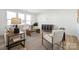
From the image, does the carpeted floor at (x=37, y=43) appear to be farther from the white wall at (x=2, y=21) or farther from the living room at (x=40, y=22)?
the white wall at (x=2, y=21)

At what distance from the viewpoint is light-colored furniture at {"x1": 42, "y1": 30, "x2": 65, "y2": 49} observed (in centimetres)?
212

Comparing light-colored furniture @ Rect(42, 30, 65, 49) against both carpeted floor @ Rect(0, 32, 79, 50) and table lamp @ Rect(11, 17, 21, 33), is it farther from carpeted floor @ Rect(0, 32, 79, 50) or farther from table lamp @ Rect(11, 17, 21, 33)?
table lamp @ Rect(11, 17, 21, 33)

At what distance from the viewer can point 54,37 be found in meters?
Answer: 2.15

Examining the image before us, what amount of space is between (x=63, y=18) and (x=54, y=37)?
44cm

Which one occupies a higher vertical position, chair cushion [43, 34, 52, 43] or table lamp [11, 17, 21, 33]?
table lamp [11, 17, 21, 33]

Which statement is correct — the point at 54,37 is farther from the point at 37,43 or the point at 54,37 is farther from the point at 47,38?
the point at 37,43

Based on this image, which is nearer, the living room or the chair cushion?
the living room

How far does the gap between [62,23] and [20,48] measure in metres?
1.01

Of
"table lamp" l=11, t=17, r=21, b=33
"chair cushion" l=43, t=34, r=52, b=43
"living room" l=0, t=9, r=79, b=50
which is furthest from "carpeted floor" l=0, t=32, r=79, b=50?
"table lamp" l=11, t=17, r=21, b=33
